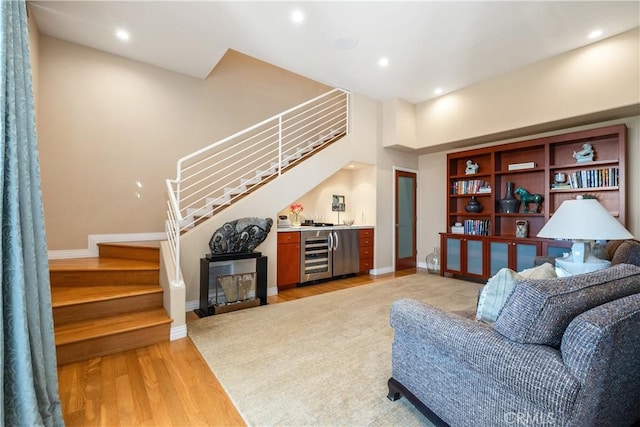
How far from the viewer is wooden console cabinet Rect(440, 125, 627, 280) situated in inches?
153

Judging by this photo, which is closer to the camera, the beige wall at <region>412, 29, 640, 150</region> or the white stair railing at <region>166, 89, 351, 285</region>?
the beige wall at <region>412, 29, 640, 150</region>

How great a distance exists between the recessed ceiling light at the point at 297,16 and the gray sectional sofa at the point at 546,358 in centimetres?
317

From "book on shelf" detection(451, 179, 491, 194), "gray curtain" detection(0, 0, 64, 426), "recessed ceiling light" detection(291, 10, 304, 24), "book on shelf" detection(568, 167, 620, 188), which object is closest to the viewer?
"gray curtain" detection(0, 0, 64, 426)

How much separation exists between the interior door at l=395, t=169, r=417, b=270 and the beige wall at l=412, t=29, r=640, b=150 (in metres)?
0.95

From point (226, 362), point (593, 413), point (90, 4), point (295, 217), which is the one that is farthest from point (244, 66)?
point (593, 413)

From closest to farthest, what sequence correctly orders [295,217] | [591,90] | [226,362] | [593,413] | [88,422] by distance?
[593,413] < [88,422] < [226,362] < [591,90] < [295,217]

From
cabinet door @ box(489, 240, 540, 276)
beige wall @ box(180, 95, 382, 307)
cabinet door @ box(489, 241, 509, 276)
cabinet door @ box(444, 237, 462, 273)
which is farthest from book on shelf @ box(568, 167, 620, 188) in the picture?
beige wall @ box(180, 95, 382, 307)

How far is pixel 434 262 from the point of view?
18.6 ft

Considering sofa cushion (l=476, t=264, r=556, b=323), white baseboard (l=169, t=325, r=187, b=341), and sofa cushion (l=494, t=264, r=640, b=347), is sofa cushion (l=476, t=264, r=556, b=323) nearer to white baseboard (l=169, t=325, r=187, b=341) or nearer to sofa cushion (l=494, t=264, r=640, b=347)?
sofa cushion (l=494, t=264, r=640, b=347)

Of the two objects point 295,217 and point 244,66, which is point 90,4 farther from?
point 295,217

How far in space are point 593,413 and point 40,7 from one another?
17.3ft

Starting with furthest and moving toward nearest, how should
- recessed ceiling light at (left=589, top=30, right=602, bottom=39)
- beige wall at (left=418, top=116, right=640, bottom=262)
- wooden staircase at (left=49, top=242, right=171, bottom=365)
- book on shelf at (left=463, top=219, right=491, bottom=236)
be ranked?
1. beige wall at (left=418, top=116, right=640, bottom=262)
2. book on shelf at (left=463, top=219, right=491, bottom=236)
3. recessed ceiling light at (left=589, top=30, right=602, bottom=39)
4. wooden staircase at (left=49, top=242, right=171, bottom=365)

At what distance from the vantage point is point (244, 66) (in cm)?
500

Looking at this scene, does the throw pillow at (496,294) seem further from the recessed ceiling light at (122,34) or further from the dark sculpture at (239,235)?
the recessed ceiling light at (122,34)
